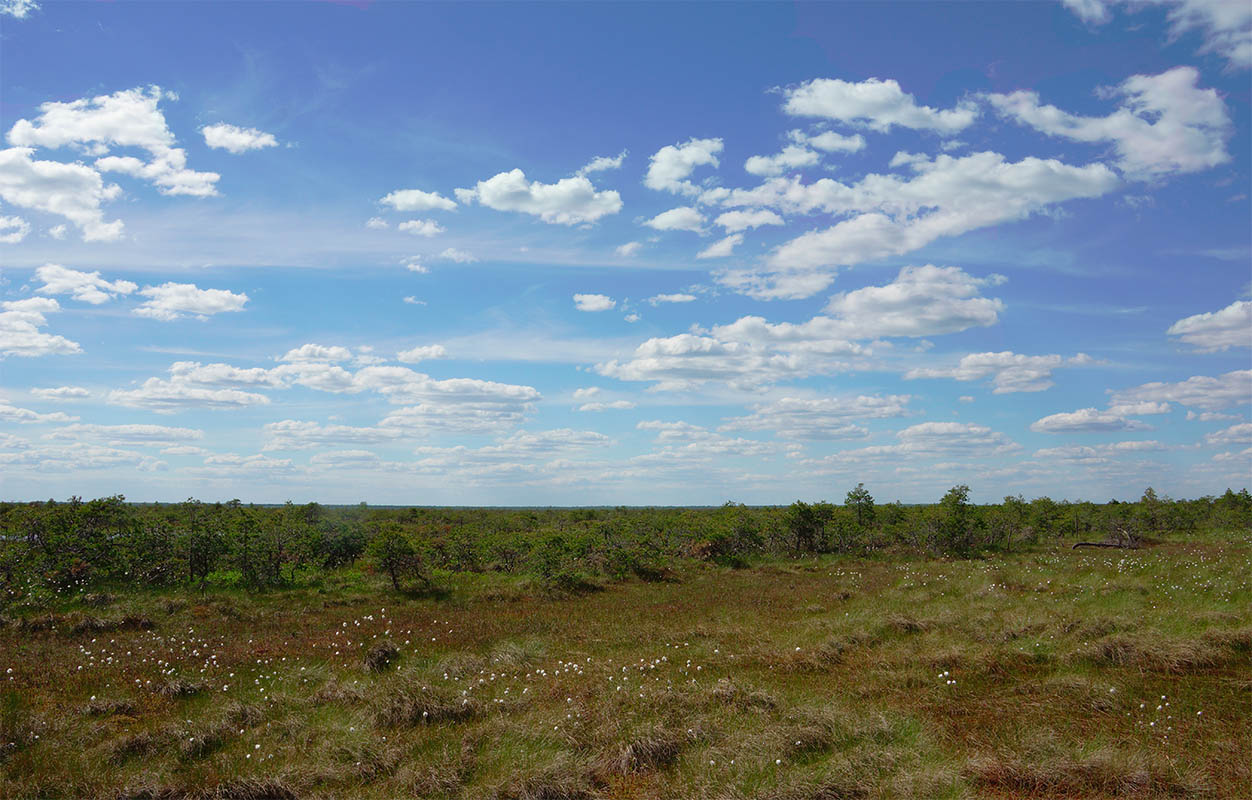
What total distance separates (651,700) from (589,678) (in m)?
2.26

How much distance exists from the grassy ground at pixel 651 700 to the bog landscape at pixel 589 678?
0.06 m

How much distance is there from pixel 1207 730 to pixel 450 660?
1422cm

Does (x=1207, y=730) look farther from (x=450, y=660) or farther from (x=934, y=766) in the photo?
(x=450, y=660)

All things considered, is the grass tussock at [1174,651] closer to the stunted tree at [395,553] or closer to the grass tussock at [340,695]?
the grass tussock at [340,695]

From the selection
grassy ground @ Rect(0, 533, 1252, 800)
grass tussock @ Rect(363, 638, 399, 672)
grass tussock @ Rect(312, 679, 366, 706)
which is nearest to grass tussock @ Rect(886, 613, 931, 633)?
grassy ground @ Rect(0, 533, 1252, 800)

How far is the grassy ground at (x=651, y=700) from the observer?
28.5 ft

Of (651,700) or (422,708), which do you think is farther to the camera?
(651,700)

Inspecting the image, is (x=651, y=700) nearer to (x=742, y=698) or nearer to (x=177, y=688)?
(x=742, y=698)

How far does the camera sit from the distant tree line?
25.6 metres

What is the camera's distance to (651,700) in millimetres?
11477

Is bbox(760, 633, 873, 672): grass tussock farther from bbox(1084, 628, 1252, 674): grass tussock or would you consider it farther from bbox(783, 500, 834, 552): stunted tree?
bbox(783, 500, 834, 552): stunted tree

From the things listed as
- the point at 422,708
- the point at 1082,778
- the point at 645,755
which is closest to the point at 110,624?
the point at 422,708

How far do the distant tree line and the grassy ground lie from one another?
533 centimetres

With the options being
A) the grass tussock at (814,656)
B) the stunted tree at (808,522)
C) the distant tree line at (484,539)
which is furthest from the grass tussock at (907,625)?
the stunted tree at (808,522)
